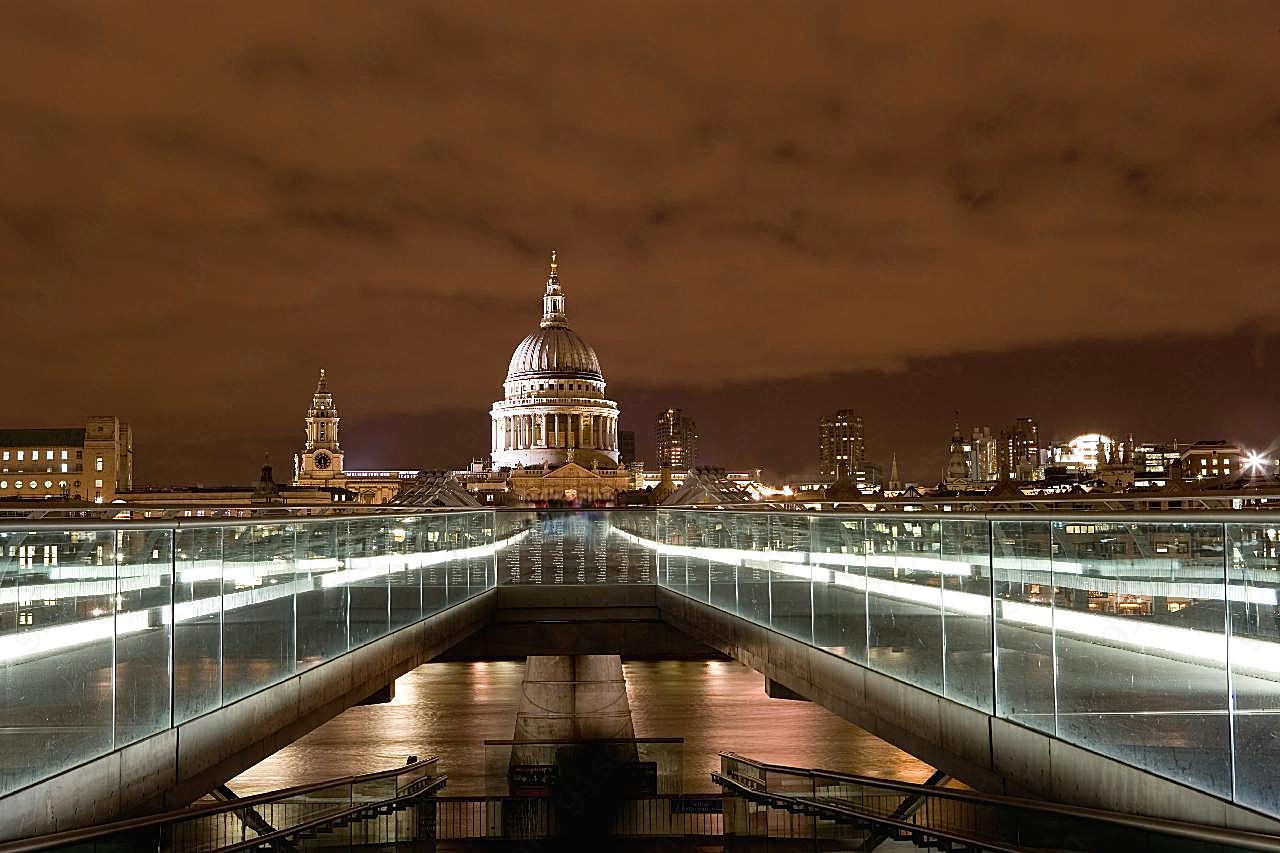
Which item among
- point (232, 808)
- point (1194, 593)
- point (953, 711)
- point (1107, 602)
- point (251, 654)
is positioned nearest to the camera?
point (1194, 593)

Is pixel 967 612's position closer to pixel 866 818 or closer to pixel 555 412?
pixel 866 818

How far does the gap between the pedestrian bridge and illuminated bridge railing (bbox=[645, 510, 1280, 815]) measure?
0.05ft

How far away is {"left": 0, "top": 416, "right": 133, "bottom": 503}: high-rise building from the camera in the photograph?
18300cm

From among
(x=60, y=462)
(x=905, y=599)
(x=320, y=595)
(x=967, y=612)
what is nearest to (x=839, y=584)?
(x=905, y=599)

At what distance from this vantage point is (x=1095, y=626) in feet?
24.2

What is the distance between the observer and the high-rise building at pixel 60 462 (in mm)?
183000

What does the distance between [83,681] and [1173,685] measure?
247 inches

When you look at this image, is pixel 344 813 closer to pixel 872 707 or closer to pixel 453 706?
pixel 872 707

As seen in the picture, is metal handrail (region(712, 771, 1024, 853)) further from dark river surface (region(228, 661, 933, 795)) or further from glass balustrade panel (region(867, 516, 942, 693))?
dark river surface (region(228, 661, 933, 795))

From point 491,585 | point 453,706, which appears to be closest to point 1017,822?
point 491,585

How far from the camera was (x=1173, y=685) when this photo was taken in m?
6.62

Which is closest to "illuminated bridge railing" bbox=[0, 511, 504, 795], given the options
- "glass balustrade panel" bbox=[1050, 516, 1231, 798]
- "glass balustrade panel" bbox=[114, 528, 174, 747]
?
"glass balustrade panel" bbox=[114, 528, 174, 747]

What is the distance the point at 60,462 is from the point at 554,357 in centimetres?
7697

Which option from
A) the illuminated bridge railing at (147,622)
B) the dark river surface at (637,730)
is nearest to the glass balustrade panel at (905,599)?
the illuminated bridge railing at (147,622)
